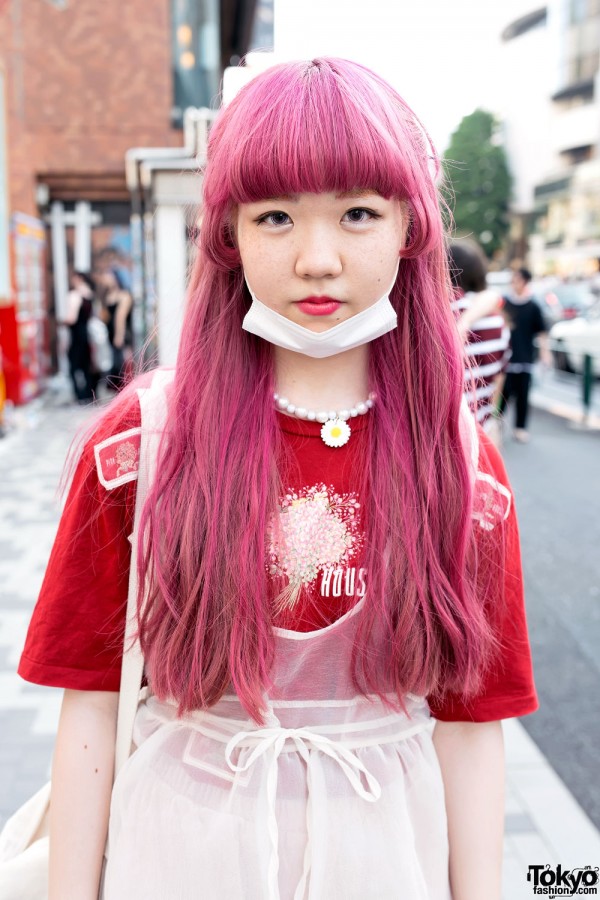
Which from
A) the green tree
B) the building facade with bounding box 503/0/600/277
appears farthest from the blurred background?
the green tree

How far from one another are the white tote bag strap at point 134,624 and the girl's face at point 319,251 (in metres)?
0.24

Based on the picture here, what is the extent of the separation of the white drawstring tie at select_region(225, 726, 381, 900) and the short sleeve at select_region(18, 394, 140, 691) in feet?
0.69

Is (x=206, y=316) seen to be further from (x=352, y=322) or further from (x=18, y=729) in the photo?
(x=18, y=729)

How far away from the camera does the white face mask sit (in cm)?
112

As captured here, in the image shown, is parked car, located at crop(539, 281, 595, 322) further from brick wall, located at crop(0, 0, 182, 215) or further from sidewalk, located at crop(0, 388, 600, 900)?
sidewalk, located at crop(0, 388, 600, 900)

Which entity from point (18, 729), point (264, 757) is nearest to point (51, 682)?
point (264, 757)

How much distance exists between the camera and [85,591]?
116 cm

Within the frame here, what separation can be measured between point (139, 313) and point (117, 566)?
10623 millimetres

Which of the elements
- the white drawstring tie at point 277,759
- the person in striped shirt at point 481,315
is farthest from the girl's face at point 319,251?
the person in striped shirt at point 481,315

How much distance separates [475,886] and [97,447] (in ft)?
2.67

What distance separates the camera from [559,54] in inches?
1716

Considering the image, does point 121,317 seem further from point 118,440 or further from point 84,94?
point 118,440

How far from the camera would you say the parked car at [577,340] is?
42.2ft

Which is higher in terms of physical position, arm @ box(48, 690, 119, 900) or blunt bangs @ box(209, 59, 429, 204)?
blunt bangs @ box(209, 59, 429, 204)
